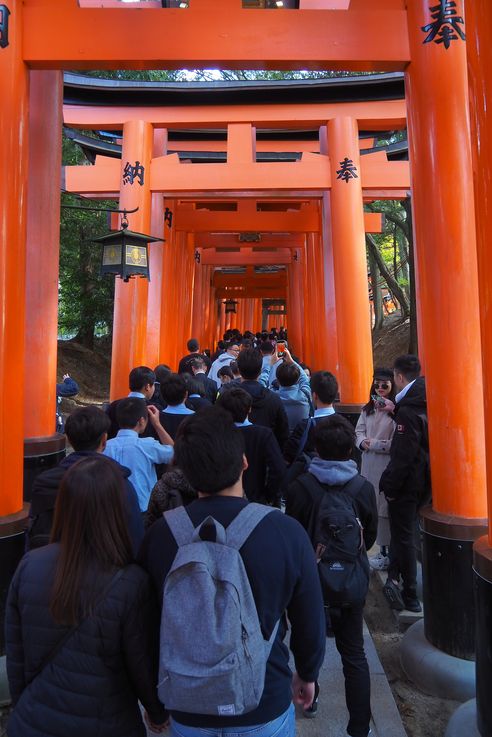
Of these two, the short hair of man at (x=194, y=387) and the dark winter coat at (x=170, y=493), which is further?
the short hair of man at (x=194, y=387)

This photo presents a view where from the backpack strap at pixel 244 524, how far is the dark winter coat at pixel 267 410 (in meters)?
2.59

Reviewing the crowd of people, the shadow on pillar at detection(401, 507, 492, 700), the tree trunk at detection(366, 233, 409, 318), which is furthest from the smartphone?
the tree trunk at detection(366, 233, 409, 318)

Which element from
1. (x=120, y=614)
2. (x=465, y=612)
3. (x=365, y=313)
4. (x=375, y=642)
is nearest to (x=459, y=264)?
(x=465, y=612)

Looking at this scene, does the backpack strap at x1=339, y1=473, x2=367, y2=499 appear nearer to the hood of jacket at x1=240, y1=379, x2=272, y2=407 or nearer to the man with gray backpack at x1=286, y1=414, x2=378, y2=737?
the man with gray backpack at x1=286, y1=414, x2=378, y2=737

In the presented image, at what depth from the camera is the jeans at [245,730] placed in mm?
1394

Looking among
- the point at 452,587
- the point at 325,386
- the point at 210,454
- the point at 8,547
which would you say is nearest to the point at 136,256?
the point at 325,386

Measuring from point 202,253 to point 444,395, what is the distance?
53.9 feet

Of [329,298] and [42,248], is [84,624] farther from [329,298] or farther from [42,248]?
[329,298]

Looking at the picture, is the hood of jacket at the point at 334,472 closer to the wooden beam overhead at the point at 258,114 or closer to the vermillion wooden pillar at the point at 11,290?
the vermillion wooden pillar at the point at 11,290

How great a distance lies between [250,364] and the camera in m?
4.20

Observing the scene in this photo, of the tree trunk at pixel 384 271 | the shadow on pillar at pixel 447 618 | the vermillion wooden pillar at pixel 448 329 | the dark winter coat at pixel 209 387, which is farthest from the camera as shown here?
the tree trunk at pixel 384 271

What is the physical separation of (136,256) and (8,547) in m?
3.76

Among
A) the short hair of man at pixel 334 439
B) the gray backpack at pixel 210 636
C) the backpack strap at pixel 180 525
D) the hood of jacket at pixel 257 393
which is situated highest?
the hood of jacket at pixel 257 393

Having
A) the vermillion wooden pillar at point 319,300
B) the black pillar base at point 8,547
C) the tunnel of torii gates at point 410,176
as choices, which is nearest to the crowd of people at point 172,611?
the tunnel of torii gates at point 410,176
